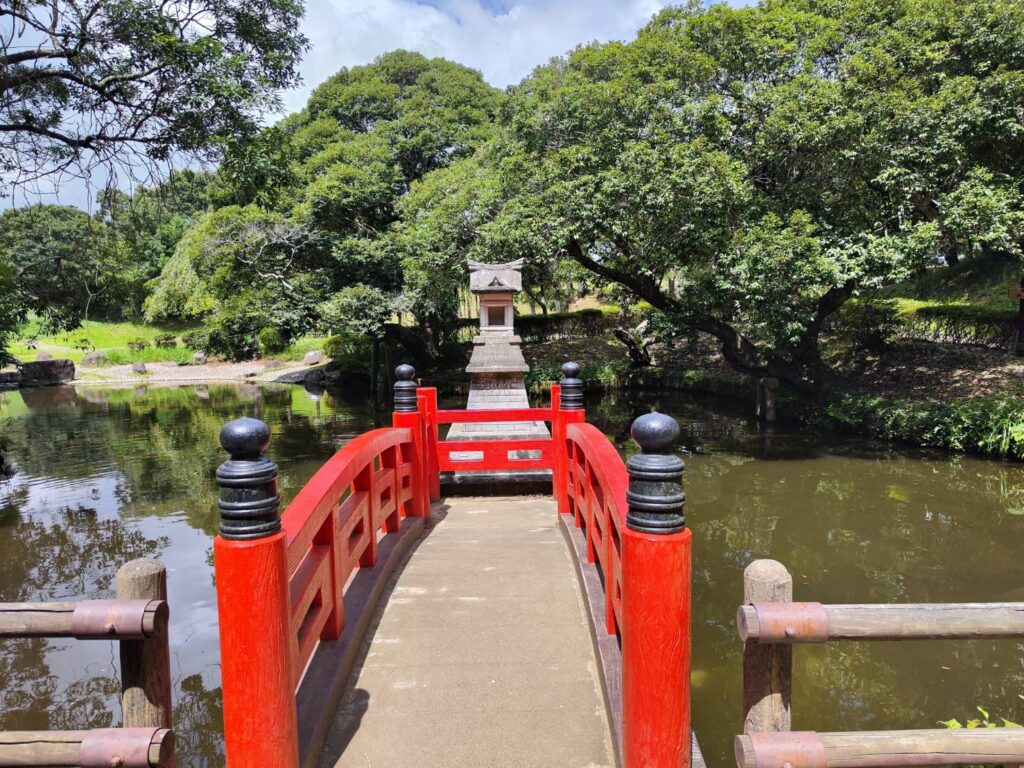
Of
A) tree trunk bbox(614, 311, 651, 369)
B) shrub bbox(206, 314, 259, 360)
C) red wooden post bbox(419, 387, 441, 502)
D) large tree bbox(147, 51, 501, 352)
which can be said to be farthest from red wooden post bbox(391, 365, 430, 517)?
shrub bbox(206, 314, 259, 360)

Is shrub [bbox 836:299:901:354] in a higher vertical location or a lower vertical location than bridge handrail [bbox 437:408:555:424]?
higher

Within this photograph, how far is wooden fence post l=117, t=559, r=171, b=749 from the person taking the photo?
177cm

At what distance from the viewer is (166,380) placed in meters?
26.8

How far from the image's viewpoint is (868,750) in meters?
1.66

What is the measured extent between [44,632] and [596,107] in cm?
1135

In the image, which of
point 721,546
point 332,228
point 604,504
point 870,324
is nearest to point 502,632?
point 604,504

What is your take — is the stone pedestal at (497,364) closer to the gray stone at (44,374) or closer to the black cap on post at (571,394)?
the black cap on post at (571,394)

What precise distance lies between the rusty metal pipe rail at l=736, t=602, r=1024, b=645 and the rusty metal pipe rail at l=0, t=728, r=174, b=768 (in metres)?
1.55

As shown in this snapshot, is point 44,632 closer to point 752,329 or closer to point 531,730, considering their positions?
point 531,730

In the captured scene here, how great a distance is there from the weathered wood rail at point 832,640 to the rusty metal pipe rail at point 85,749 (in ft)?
4.98

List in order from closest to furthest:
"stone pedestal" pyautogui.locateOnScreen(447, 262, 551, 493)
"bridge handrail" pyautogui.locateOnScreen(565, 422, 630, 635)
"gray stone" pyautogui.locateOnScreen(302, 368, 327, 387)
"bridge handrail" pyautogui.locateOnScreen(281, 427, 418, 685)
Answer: "bridge handrail" pyautogui.locateOnScreen(281, 427, 418, 685) < "bridge handrail" pyautogui.locateOnScreen(565, 422, 630, 635) < "stone pedestal" pyautogui.locateOnScreen(447, 262, 551, 493) < "gray stone" pyautogui.locateOnScreen(302, 368, 327, 387)

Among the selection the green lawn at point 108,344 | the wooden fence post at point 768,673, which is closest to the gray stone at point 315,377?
the green lawn at point 108,344

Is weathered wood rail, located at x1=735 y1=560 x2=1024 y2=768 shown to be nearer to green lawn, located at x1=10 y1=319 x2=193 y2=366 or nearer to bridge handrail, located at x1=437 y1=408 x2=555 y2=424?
bridge handrail, located at x1=437 y1=408 x2=555 y2=424

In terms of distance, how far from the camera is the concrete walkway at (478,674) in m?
2.36
